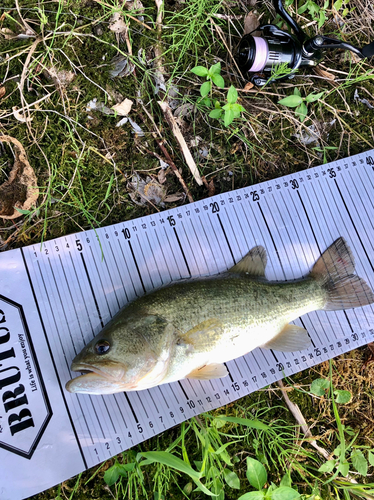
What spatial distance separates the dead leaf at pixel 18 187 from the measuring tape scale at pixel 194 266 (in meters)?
0.37

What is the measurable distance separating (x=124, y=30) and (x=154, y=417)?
131 inches

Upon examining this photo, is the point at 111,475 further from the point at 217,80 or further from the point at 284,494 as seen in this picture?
the point at 217,80

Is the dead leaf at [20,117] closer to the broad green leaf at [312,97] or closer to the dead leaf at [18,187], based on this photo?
the dead leaf at [18,187]

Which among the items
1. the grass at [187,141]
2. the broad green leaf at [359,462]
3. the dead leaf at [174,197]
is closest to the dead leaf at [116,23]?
the grass at [187,141]

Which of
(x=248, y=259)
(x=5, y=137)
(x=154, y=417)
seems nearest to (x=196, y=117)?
(x=248, y=259)

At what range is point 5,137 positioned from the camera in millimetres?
2789

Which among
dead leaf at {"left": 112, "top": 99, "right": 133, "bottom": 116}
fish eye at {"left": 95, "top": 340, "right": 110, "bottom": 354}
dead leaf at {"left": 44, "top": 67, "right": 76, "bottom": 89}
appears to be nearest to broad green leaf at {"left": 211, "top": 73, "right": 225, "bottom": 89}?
dead leaf at {"left": 112, "top": 99, "right": 133, "bottom": 116}

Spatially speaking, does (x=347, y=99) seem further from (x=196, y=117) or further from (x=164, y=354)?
(x=164, y=354)

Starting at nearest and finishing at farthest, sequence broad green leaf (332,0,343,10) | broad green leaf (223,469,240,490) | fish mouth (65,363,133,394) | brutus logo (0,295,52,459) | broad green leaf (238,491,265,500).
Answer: fish mouth (65,363,133,394) < broad green leaf (238,491,265,500) < brutus logo (0,295,52,459) < broad green leaf (223,469,240,490) < broad green leaf (332,0,343,10)

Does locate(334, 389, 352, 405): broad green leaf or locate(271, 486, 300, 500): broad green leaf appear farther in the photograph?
locate(334, 389, 352, 405): broad green leaf

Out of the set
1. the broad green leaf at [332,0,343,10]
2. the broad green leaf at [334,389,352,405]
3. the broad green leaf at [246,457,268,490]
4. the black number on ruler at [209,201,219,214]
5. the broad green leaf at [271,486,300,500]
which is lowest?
the broad green leaf at [271,486,300,500]

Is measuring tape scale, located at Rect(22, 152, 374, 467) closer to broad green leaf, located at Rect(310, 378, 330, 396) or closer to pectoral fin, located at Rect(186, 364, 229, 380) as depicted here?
broad green leaf, located at Rect(310, 378, 330, 396)

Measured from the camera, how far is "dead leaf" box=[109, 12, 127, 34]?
2947 millimetres

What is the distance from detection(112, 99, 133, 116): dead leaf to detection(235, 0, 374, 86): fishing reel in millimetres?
1103
